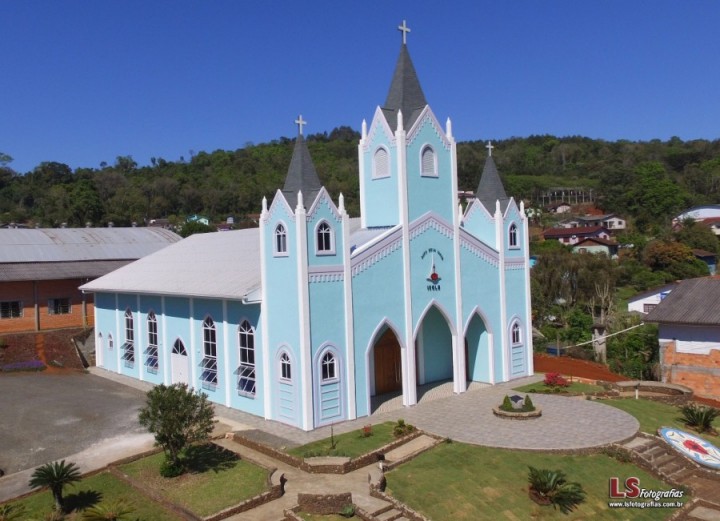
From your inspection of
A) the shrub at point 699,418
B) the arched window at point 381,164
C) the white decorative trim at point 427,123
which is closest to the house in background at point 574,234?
the white decorative trim at point 427,123

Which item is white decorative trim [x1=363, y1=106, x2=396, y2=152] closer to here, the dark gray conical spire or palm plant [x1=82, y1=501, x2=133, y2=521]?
the dark gray conical spire

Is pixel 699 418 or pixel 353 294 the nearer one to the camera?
pixel 699 418

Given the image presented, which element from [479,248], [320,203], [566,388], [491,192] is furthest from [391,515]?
[491,192]

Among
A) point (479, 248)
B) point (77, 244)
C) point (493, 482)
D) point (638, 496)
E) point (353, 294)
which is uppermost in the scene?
point (77, 244)

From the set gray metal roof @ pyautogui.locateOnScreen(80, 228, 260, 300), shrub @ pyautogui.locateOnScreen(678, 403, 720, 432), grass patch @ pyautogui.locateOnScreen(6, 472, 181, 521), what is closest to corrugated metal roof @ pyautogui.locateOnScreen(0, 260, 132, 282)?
gray metal roof @ pyautogui.locateOnScreen(80, 228, 260, 300)

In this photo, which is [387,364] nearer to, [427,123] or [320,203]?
[320,203]

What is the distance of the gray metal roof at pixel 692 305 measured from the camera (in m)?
27.9

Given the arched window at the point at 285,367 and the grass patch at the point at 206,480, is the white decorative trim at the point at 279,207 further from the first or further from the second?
the grass patch at the point at 206,480

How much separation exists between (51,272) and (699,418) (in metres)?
33.0

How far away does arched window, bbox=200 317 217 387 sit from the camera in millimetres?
24953

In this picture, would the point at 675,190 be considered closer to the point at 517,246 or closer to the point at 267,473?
the point at 517,246

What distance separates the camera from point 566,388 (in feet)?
85.0

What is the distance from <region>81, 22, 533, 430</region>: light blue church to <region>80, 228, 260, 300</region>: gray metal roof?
104 mm

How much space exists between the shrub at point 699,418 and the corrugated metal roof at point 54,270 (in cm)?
3138
